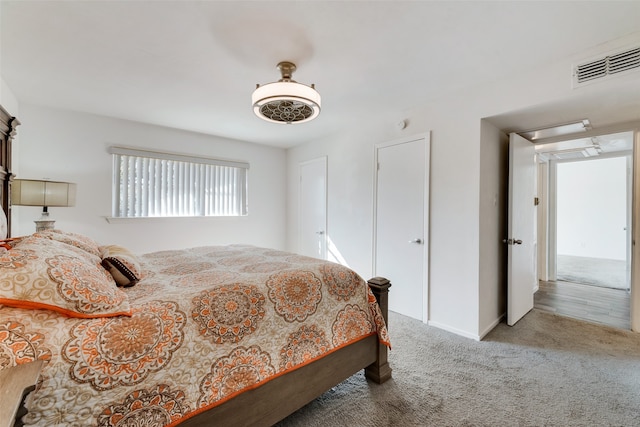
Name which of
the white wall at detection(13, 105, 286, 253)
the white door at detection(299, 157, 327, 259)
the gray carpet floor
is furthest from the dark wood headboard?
the white door at detection(299, 157, 327, 259)

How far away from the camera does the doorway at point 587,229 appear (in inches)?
132

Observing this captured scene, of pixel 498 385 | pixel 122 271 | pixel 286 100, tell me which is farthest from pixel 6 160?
pixel 498 385

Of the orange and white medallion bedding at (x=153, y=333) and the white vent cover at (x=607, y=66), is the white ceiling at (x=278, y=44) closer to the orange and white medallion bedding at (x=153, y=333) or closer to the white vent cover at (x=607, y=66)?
the white vent cover at (x=607, y=66)

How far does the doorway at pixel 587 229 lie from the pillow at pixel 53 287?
173 inches

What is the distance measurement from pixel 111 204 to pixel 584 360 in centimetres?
519

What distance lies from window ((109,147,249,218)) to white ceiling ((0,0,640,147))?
0.96 metres

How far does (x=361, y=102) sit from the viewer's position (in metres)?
2.97

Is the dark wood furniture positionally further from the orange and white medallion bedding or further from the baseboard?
the baseboard

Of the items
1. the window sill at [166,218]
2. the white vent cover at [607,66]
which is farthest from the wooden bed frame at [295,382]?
the white vent cover at [607,66]

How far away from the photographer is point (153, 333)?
1.11 meters

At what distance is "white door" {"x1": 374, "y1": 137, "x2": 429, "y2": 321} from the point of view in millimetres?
3008

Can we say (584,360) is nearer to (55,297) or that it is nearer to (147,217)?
(55,297)

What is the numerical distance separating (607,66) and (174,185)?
4.69 m

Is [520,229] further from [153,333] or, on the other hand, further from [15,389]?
[15,389]
